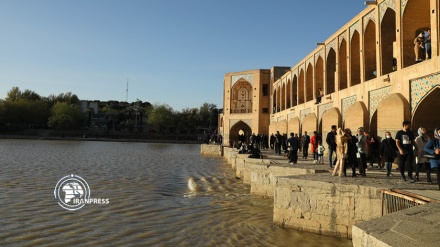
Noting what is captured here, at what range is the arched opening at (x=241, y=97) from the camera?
3309cm

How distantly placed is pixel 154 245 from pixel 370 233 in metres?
3.04

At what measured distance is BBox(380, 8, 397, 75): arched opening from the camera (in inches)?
445

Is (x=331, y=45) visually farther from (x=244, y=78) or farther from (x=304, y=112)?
(x=244, y=78)

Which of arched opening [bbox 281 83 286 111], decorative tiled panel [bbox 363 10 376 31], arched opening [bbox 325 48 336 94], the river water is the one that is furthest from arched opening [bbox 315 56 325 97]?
the river water

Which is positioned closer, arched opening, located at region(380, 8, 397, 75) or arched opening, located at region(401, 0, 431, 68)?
arched opening, located at region(401, 0, 431, 68)

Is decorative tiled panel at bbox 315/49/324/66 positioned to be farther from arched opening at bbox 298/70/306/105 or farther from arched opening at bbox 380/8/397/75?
arched opening at bbox 380/8/397/75

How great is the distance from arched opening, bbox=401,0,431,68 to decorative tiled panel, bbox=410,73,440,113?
1.05 metres

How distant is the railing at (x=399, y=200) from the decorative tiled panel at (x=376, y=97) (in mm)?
6448

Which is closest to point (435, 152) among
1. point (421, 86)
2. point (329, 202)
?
point (329, 202)

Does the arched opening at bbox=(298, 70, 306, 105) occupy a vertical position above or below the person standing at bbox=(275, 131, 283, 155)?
above

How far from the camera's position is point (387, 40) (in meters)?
11.4

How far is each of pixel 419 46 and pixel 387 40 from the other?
1.62 metres

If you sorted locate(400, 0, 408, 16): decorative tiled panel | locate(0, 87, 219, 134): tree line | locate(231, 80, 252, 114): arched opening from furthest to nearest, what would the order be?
locate(0, 87, 219, 134): tree line, locate(231, 80, 252, 114): arched opening, locate(400, 0, 408, 16): decorative tiled panel

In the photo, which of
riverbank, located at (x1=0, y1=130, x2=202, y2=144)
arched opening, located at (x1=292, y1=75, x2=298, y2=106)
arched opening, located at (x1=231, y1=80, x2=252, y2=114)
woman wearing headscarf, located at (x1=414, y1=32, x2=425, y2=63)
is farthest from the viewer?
riverbank, located at (x1=0, y1=130, x2=202, y2=144)
